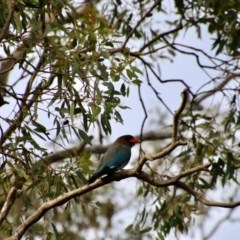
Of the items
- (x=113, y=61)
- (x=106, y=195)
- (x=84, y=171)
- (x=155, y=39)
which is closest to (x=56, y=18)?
(x=113, y=61)

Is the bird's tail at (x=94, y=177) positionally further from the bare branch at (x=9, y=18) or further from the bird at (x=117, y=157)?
the bare branch at (x=9, y=18)

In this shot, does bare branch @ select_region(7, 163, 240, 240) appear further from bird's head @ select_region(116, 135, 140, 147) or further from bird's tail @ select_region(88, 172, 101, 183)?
bird's head @ select_region(116, 135, 140, 147)

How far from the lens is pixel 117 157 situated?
624 cm

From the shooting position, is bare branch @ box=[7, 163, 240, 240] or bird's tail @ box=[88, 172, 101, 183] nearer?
bare branch @ box=[7, 163, 240, 240]

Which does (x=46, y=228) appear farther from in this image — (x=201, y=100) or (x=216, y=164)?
(x=201, y=100)

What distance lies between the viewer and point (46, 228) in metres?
5.91

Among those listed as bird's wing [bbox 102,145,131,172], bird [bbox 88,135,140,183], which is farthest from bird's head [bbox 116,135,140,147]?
bird's wing [bbox 102,145,131,172]

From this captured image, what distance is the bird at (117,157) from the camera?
5.72m

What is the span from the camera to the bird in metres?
5.72

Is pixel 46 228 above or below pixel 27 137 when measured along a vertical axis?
below

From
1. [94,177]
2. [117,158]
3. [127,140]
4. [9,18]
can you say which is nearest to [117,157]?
[117,158]

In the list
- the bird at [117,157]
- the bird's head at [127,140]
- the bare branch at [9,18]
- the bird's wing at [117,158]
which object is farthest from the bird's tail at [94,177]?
the bird's head at [127,140]

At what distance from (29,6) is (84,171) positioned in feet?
3.57

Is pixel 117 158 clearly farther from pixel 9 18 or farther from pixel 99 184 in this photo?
pixel 9 18
